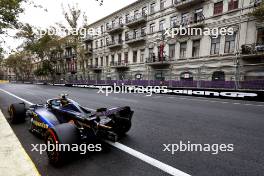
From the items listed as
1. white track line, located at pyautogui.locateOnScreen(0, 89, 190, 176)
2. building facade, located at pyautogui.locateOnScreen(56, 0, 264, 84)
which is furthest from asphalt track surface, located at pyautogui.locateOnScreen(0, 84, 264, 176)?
building facade, located at pyautogui.locateOnScreen(56, 0, 264, 84)

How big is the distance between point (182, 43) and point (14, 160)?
70.1ft

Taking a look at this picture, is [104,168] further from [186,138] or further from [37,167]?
[186,138]

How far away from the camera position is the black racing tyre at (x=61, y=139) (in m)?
2.44

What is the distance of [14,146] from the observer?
3.04m

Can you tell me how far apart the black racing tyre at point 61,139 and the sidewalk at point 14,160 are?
0.28 metres

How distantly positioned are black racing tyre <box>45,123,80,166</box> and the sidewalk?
0.28 metres

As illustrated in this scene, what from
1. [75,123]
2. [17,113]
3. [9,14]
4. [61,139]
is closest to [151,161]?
[61,139]

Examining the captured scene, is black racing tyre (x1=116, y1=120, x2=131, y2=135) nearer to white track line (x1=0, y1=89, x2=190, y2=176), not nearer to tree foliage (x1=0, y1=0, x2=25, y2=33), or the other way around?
white track line (x1=0, y1=89, x2=190, y2=176)

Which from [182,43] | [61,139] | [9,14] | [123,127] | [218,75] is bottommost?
[123,127]

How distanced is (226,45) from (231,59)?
65.8 inches

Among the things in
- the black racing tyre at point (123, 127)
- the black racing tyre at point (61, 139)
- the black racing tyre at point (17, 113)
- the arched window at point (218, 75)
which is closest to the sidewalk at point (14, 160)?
the black racing tyre at point (61, 139)

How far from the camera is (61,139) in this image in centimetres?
243

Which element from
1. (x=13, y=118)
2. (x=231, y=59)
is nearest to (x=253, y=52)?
(x=231, y=59)

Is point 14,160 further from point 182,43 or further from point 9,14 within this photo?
point 182,43
